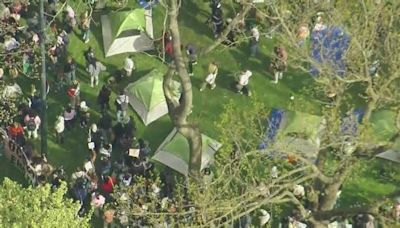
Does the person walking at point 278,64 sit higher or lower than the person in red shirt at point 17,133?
higher

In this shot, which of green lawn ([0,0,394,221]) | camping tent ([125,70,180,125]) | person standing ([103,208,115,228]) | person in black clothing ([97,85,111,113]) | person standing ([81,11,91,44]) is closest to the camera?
person standing ([103,208,115,228])

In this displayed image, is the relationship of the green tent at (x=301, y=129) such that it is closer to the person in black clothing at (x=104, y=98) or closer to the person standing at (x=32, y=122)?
the person in black clothing at (x=104, y=98)

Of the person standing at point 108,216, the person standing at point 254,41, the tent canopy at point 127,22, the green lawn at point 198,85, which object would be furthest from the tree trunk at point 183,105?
the tent canopy at point 127,22

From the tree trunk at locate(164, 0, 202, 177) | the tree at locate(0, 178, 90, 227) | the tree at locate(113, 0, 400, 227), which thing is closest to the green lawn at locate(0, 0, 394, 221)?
the tree at locate(113, 0, 400, 227)

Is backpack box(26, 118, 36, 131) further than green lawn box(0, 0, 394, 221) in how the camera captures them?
No

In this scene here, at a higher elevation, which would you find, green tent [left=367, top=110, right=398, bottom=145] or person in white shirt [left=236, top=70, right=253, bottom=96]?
green tent [left=367, top=110, right=398, bottom=145]

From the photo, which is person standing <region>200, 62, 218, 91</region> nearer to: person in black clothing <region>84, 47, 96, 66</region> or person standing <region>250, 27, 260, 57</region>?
person standing <region>250, 27, 260, 57</region>

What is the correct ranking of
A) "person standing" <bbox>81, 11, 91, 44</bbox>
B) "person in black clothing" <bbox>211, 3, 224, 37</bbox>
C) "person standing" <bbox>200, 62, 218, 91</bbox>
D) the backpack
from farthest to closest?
"person in black clothing" <bbox>211, 3, 224, 37</bbox>
"person standing" <bbox>81, 11, 91, 44</bbox>
"person standing" <bbox>200, 62, 218, 91</bbox>
the backpack
